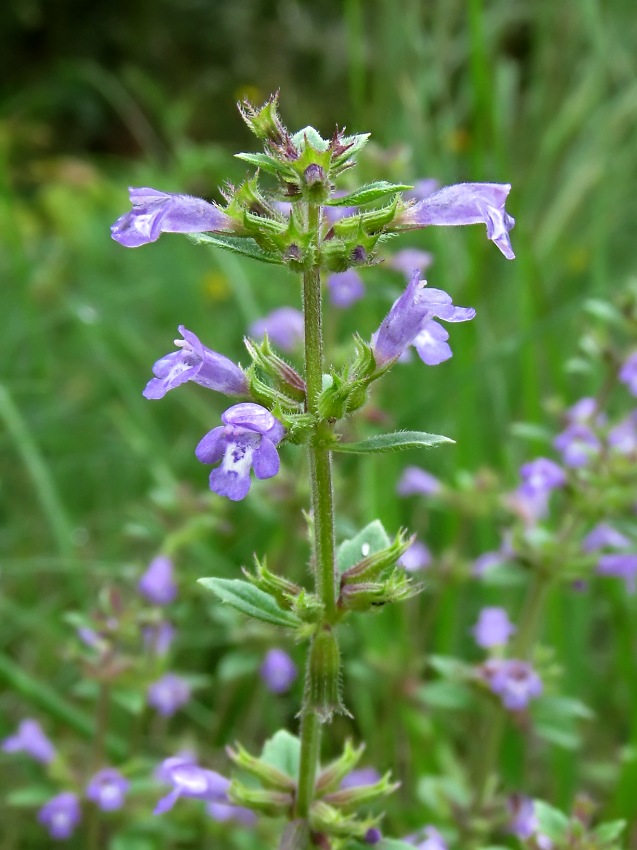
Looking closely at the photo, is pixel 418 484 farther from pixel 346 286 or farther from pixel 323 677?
pixel 323 677

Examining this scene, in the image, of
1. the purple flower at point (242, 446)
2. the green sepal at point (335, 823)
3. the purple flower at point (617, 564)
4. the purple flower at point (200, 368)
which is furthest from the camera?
the purple flower at point (617, 564)

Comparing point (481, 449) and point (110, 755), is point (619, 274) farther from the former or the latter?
point (110, 755)

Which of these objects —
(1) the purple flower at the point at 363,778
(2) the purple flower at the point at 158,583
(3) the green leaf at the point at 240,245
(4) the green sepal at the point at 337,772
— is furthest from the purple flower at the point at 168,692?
(3) the green leaf at the point at 240,245

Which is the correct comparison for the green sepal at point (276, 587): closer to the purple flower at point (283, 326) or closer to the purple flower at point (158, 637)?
the purple flower at point (158, 637)

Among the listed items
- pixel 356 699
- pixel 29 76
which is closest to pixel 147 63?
pixel 29 76

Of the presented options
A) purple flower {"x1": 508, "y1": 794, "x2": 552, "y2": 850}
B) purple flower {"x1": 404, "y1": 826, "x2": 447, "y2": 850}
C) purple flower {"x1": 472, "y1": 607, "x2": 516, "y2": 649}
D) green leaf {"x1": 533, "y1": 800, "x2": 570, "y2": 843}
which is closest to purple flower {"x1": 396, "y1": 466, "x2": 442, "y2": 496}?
purple flower {"x1": 472, "y1": 607, "x2": 516, "y2": 649}

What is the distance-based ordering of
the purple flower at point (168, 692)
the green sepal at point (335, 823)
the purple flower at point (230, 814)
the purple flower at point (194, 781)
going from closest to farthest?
the green sepal at point (335, 823) → the purple flower at point (194, 781) → the purple flower at point (230, 814) → the purple flower at point (168, 692)
